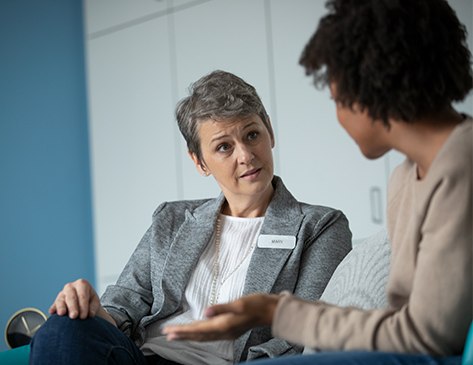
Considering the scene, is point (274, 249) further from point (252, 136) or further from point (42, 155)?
point (42, 155)

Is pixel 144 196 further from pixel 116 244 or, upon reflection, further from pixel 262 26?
pixel 262 26

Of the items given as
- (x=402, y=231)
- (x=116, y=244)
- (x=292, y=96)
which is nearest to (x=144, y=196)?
(x=116, y=244)

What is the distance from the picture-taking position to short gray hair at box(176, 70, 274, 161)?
2.15m

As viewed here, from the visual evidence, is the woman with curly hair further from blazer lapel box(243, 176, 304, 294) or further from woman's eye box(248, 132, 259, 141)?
woman's eye box(248, 132, 259, 141)

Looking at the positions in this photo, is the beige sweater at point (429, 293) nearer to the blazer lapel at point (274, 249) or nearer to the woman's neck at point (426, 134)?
the woman's neck at point (426, 134)

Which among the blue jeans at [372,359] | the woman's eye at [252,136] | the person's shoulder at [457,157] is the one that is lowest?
the blue jeans at [372,359]

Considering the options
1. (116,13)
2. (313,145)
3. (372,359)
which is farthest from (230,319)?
(116,13)

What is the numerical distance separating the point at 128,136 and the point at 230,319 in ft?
11.6

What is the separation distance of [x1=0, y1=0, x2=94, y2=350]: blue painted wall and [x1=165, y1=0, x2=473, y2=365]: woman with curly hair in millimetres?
3430

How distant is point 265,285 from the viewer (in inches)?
78.0

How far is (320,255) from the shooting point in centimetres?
201

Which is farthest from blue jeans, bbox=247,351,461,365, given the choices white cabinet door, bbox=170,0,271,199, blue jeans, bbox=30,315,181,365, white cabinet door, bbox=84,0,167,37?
white cabinet door, bbox=84,0,167,37

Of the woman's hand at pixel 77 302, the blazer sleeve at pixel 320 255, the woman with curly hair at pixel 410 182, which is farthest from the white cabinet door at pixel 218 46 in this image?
the woman with curly hair at pixel 410 182

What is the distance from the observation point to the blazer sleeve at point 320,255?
77.2 inches
